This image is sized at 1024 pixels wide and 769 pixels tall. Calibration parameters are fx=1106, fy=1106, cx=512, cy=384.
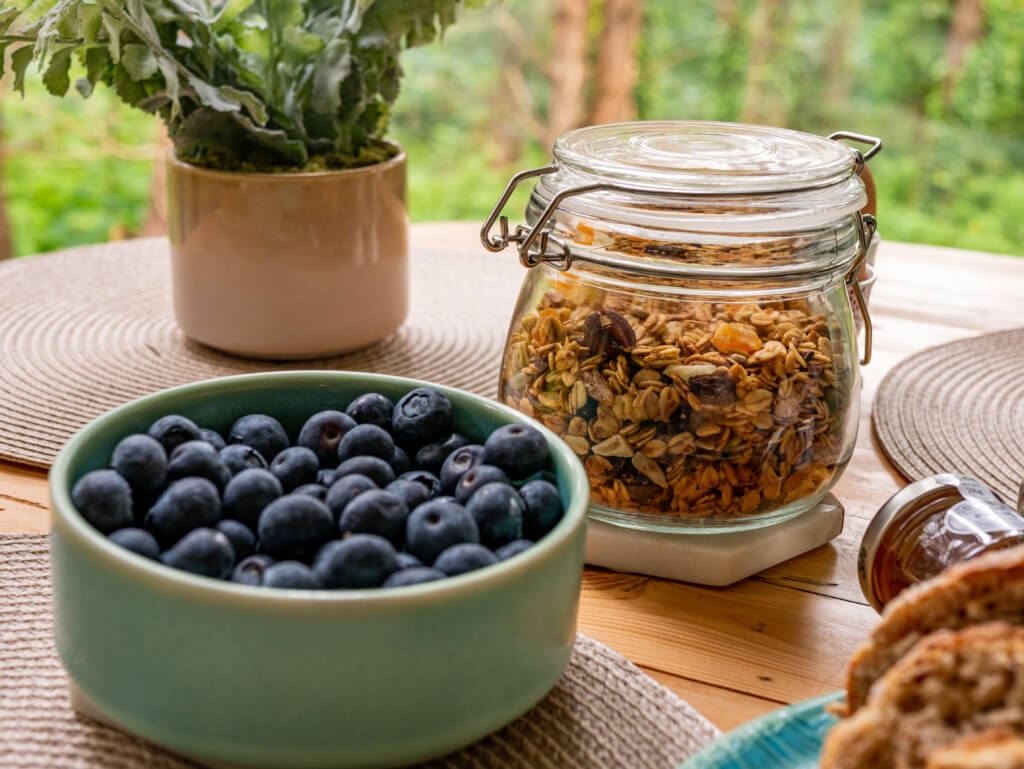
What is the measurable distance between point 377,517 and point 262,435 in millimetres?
147

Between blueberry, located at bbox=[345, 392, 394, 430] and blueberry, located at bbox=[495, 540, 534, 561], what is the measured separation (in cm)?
16

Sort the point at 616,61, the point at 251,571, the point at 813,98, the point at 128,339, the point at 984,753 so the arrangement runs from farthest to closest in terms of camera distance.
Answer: the point at 813,98 → the point at 616,61 → the point at 128,339 → the point at 251,571 → the point at 984,753

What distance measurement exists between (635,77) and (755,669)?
404 cm

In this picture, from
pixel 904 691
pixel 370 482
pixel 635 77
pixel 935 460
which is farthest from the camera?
pixel 635 77

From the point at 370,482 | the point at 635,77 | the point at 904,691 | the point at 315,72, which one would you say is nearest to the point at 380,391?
the point at 370,482

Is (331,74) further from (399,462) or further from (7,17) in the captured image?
(399,462)

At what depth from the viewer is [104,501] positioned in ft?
1.91

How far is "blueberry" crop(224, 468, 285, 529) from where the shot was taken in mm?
605

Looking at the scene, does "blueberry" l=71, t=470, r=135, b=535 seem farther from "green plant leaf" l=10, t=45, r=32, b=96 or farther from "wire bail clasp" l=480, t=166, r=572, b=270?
"green plant leaf" l=10, t=45, r=32, b=96

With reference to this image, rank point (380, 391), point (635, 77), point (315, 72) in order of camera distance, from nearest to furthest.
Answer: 1. point (380, 391)
2. point (315, 72)
3. point (635, 77)

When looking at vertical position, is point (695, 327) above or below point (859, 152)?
below

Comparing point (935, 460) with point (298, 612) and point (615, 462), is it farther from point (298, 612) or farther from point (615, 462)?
point (298, 612)

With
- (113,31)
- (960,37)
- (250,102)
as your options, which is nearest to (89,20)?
(113,31)

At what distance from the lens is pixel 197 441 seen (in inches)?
25.7
